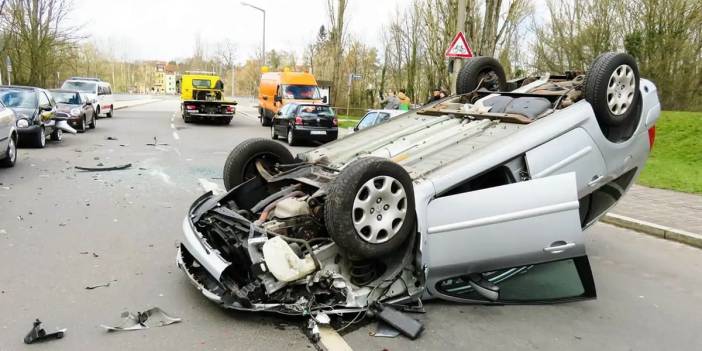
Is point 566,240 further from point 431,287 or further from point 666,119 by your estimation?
point 666,119

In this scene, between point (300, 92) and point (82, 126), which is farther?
point (300, 92)

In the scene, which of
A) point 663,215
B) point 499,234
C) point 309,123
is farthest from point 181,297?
point 309,123

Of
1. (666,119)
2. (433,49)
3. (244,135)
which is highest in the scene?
(433,49)

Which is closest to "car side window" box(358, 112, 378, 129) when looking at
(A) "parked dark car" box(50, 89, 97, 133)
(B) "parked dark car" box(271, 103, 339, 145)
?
(B) "parked dark car" box(271, 103, 339, 145)

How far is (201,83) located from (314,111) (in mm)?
13443

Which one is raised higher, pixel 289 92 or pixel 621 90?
pixel 621 90

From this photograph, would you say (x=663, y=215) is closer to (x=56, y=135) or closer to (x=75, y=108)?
(x=56, y=135)

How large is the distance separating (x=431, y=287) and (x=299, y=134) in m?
14.0

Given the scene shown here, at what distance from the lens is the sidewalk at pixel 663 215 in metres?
7.09

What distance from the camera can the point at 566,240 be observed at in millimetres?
4172

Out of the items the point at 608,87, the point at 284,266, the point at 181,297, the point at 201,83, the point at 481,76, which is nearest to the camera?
the point at 284,266

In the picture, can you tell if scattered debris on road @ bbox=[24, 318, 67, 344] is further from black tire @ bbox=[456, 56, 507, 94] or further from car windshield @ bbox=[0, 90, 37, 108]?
car windshield @ bbox=[0, 90, 37, 108]

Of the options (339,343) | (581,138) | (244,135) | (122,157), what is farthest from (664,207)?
(244,135)

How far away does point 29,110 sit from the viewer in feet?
44.2
